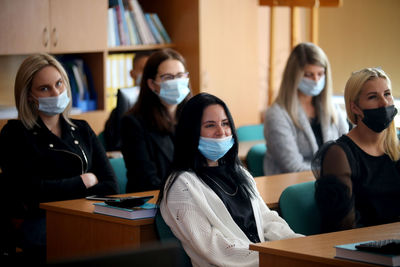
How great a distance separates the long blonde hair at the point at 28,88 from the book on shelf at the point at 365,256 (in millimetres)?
1879

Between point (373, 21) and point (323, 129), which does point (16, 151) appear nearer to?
point (323, 129)

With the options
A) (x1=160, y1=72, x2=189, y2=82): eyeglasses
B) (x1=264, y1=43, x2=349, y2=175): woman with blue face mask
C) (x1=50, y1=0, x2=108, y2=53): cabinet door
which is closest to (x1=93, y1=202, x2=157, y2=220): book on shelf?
(x1=160, y1=72, x2=189, y2=82): eyeglasses

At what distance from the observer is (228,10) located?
6191 mm

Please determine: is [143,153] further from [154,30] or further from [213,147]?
[154,30]

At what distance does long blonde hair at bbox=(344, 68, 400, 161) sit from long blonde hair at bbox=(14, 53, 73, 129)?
1457mm

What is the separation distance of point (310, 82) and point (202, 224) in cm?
210

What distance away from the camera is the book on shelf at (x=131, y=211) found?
2.77m

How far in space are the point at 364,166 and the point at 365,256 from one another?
40.5 inches

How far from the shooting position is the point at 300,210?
2.98m

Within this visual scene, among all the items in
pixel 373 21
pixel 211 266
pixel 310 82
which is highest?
pixel 373 21

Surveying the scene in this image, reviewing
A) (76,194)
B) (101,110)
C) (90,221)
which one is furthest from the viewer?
(101,110)

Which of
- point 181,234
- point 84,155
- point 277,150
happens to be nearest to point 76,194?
point 84,155

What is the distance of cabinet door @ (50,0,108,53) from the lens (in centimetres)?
508

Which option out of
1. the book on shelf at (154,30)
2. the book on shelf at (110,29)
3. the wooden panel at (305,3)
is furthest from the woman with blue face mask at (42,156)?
the wooden panel at (305,3)
